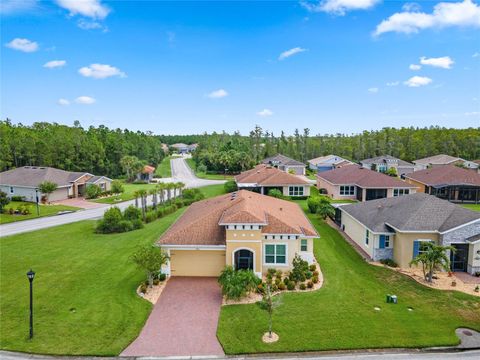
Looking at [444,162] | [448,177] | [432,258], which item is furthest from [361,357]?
→ [444,162]

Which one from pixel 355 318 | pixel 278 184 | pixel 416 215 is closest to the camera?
pixel 355 318

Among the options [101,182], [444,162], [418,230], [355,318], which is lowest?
[355,318]

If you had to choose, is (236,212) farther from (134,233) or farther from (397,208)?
(134,233)

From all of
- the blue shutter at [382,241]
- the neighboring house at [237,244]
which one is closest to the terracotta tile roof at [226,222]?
the neighboring house at [237,244]

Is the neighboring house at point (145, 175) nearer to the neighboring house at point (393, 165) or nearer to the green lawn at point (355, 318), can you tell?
the neighboring house at point (393, 165)

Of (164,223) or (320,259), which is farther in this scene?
(164,223)

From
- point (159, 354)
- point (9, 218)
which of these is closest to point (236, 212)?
point (159, 354)

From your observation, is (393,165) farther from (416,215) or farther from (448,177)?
(416,215)
